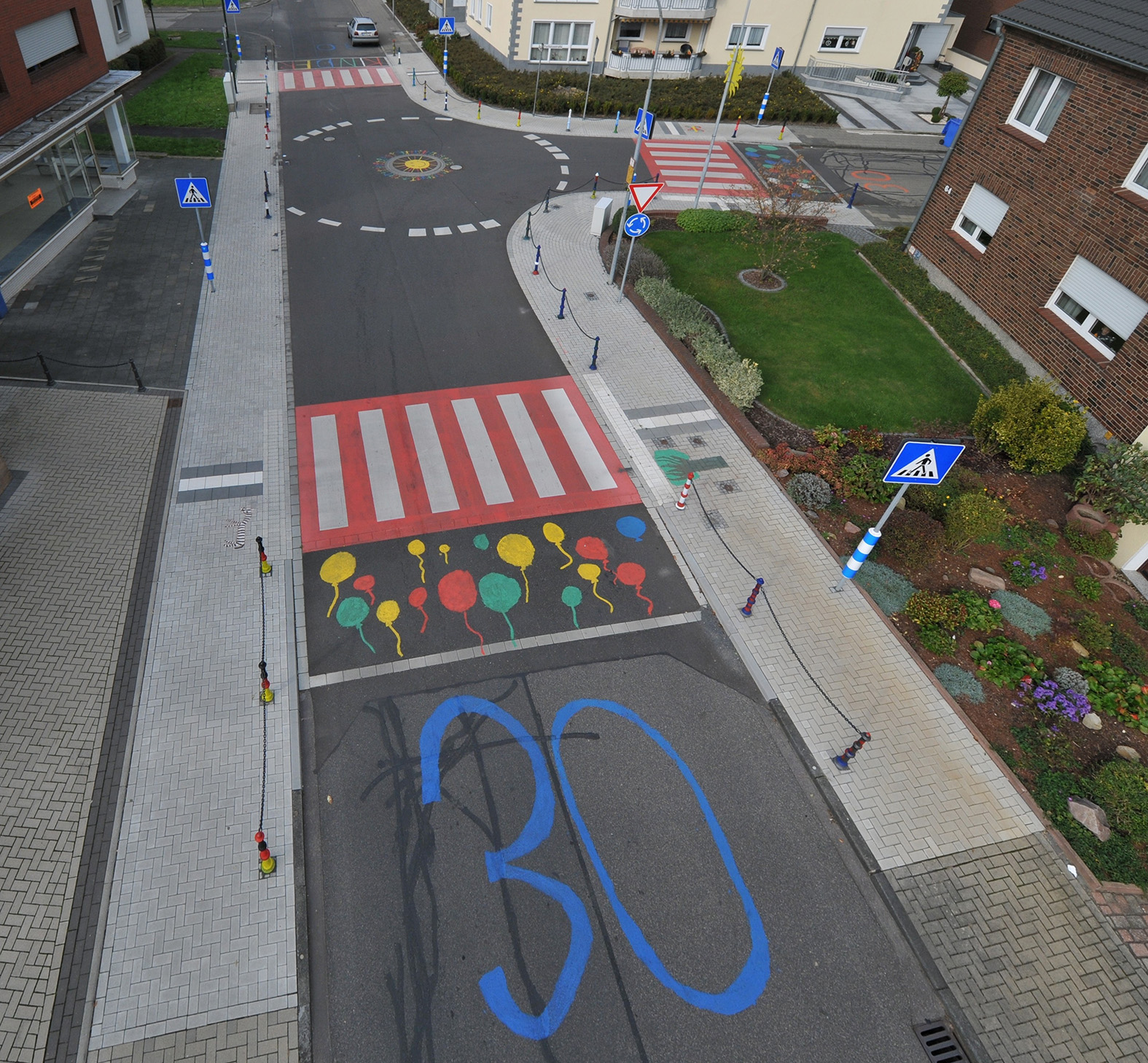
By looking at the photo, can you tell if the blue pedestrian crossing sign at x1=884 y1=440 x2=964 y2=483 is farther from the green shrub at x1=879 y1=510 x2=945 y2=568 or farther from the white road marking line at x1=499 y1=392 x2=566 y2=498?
the white road marking line at x1=499 y1=392 x2=566 y2=498

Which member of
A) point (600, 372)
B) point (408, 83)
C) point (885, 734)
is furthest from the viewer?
point (408, 83)

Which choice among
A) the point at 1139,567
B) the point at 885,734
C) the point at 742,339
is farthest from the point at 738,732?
the point at 742,339

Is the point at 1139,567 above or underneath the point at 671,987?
above

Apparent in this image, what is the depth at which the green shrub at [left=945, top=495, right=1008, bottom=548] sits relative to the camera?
13.9 metres

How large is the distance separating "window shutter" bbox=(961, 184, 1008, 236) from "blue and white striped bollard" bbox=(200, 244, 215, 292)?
2317 cm

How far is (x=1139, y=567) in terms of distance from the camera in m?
14.2

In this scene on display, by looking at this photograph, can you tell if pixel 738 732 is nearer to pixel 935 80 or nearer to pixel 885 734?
pixel 885 734

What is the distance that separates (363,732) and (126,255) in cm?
1931

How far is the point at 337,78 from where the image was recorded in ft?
122

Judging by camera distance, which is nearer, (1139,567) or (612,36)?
(1139,567)

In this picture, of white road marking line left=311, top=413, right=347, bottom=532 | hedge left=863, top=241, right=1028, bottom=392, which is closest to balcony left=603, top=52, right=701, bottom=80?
hedge left=863, top=241, right=1028, bottom=392

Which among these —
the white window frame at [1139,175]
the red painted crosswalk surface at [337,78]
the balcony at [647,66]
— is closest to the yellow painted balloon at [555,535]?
the white window frame at [1139,175]

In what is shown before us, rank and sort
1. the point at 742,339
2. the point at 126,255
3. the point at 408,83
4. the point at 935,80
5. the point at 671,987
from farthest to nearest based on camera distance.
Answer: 1. the point at 935,80
2. the point at 408,83
3. the point at 126,255
4. the point at 742,339
5. the point at 671,987

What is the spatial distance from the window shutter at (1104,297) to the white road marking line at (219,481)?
67.7 feet
